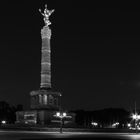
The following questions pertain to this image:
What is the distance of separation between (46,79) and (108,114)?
133 feet

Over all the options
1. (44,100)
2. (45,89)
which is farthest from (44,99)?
(45,89)

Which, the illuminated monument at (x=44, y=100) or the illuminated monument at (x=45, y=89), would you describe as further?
the illuminated monument at (x=45, y=89)

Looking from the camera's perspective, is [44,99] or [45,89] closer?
[44,99]

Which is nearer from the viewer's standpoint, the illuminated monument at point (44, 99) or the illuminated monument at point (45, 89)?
the illuminated monument at point (44, 99)

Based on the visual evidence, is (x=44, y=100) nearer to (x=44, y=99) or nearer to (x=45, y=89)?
(x=44, y=99)

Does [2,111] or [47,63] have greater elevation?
[47,63]

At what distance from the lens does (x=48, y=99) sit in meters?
72.7

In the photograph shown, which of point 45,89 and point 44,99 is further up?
point 45,89

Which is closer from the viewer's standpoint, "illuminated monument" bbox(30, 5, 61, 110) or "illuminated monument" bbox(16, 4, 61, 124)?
"illuminated monument" bbox(16, 4, 61, 124)

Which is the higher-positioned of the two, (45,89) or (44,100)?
(45,89)

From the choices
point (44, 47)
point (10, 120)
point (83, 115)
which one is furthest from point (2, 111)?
point (44, 47)

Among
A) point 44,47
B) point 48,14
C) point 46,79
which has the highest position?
point 48,14

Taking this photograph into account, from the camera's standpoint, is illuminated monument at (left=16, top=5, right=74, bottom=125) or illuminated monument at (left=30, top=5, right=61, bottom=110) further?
illuminated monument at (left=30, top=5, right=61, bottom=110)

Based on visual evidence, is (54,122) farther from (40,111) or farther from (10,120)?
(10,120)
